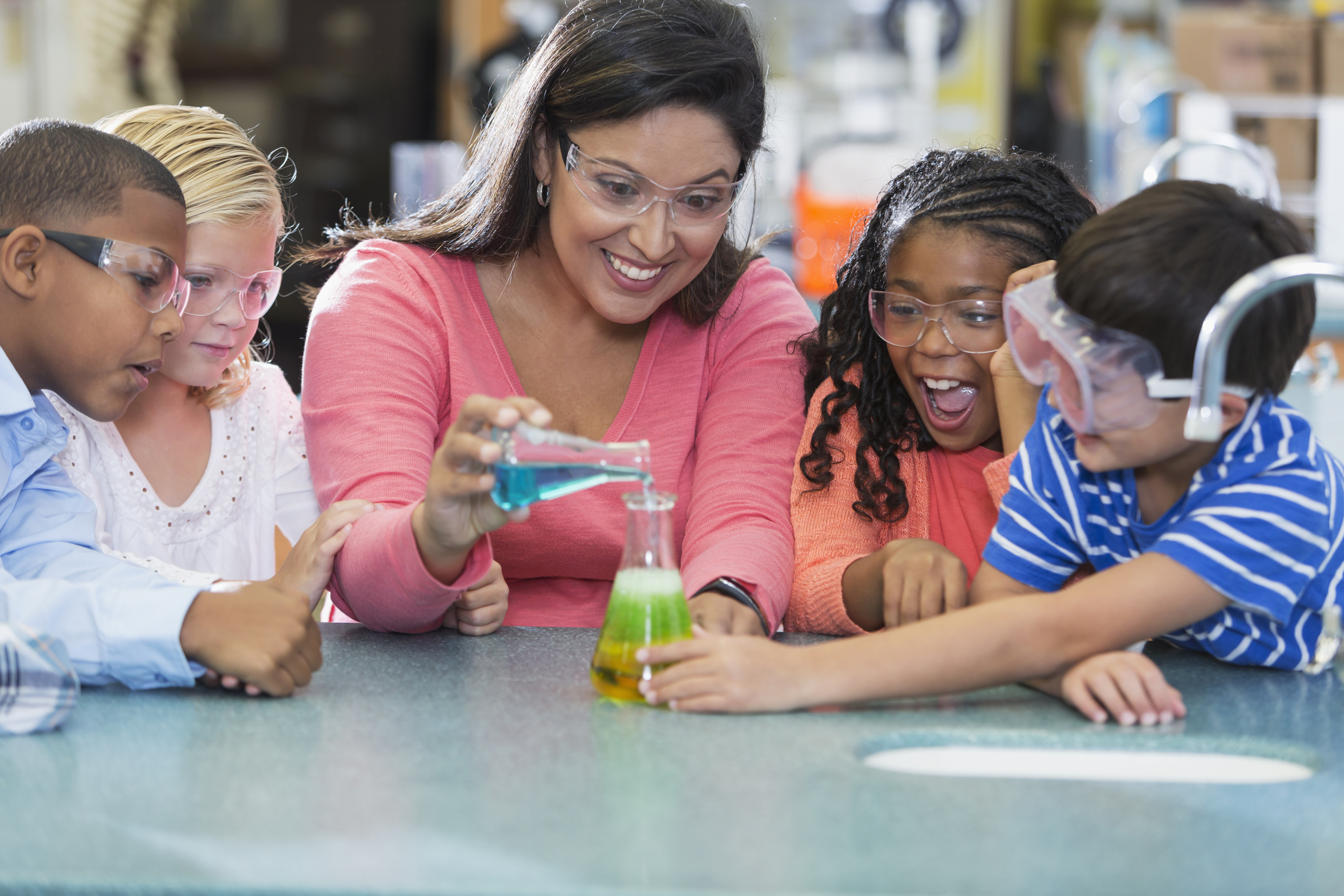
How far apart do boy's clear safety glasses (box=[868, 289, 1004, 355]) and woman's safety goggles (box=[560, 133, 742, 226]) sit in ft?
0.78

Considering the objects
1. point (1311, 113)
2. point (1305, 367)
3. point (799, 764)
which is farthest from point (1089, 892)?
point (1311, 113)

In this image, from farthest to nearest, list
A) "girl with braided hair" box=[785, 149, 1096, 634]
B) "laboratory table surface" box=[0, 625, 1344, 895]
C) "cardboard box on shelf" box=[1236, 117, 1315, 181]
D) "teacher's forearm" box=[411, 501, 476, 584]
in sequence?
1. "cardboard box on shelf" box=[1236, 117, 1315, 181]
2. "girl with braided hair" box=[785, 149, 1096, 634]
3. "teacher's forearm" box=[411, 501, 476, 584]
4. "laboratory table surface" box=[0, 625, 1344, 895]

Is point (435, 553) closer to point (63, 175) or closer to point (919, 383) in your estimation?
point (63, 175)

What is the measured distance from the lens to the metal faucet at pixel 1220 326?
868 millimetres

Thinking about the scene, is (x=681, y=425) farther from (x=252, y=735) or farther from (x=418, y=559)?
(x=252, y=735)

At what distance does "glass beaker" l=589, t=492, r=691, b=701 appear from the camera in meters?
1.06

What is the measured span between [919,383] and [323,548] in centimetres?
72

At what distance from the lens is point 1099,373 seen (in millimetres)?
1079

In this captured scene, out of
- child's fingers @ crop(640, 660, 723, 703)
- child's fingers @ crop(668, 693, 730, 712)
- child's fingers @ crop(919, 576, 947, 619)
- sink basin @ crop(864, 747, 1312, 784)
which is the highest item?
child's fingers @ crop(640, 660, 723, 703)

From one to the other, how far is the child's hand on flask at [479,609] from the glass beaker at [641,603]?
238 mm

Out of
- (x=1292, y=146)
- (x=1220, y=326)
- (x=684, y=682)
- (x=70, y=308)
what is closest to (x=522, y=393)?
(x=70, y=308)

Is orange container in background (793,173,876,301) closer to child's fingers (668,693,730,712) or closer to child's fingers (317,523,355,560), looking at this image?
child's fingers (317,523,355,560)

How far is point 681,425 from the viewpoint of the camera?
64.6 inches

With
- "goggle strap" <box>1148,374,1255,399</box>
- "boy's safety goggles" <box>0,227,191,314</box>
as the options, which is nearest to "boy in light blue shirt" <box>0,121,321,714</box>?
"boy's safety goggles" <box>0,227,191,314</box>
